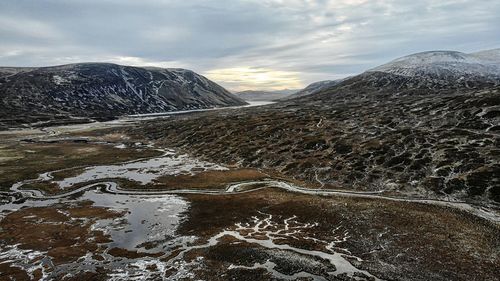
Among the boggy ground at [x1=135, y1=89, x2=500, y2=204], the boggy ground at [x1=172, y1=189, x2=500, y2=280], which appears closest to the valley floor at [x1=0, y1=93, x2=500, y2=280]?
the boggy ground at [x1=172, y1=189, x2=500, y2=280]

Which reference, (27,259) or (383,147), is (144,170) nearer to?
(27,259)

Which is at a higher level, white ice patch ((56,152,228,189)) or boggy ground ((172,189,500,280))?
boggy ground ((172,189,500,280))

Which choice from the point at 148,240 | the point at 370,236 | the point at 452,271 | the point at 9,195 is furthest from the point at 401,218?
the point at 9,195

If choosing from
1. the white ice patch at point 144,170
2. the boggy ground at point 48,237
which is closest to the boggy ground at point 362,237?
the boggy ground at point 48,237

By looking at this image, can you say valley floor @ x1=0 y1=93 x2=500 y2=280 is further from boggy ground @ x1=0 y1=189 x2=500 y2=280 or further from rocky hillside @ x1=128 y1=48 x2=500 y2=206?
rocky hillside @ x1=128 y1=48 x2=500 y2=206

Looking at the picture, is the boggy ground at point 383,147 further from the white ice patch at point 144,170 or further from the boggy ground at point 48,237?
the boggy ground at point 48,237

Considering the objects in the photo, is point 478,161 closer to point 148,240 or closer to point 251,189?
point 251,189

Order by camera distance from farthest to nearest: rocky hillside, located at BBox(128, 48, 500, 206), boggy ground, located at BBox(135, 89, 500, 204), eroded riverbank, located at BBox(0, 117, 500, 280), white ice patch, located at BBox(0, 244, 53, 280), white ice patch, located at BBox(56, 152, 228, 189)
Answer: white ice patch, located at BBox(56, 152, 228, 189) → boggy ground, located at BBox(135, 89, 500, 204) → rocky hillside, located at BBox(128, 48, 500, 206) → white ice patch, located at BBox(0, 244, 53, 280) → eroded riverbank, located at BBox(0, 117, 500, 280)

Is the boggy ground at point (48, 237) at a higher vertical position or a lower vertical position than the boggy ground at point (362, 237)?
lower


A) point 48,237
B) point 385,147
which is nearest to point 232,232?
point 48,237

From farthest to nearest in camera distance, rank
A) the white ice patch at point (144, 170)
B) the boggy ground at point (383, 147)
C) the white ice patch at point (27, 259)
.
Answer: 1. the white ice patch at point (144, 170)
2. the boggy ground at point (383, 147)
3. the white ice patch at point (27, 259)
